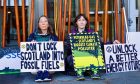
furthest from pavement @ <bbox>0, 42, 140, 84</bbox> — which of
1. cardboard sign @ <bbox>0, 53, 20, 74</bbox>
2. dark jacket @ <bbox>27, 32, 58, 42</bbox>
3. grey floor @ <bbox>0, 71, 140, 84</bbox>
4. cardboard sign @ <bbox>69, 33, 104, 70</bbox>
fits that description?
dark jacket @ <bbox>27, 32, 58, 42</bbox>

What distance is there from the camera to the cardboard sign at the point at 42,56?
5891mm

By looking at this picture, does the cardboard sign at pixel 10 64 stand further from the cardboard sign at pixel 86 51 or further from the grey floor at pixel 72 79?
the cardboard sign at pixel 86 51

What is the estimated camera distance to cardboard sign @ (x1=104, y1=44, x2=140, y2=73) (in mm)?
6055

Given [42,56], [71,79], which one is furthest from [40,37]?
[71,79]

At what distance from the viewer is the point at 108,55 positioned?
610 centimetres

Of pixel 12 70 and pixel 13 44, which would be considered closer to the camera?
pixel 12 70

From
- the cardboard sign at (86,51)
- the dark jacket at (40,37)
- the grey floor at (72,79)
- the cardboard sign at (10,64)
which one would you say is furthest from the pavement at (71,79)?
the dark jacket at (40,37)

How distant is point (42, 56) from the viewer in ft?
19.5

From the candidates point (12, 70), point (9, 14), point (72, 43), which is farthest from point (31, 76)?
point (9, 14)

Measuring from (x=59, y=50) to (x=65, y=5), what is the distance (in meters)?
1.13

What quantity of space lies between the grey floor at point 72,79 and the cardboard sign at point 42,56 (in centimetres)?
20

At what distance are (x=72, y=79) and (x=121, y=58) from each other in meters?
0.92

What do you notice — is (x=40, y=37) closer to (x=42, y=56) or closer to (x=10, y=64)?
(x=42, y=56)

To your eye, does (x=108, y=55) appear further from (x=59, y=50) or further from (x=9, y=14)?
(x=9, y=14)
